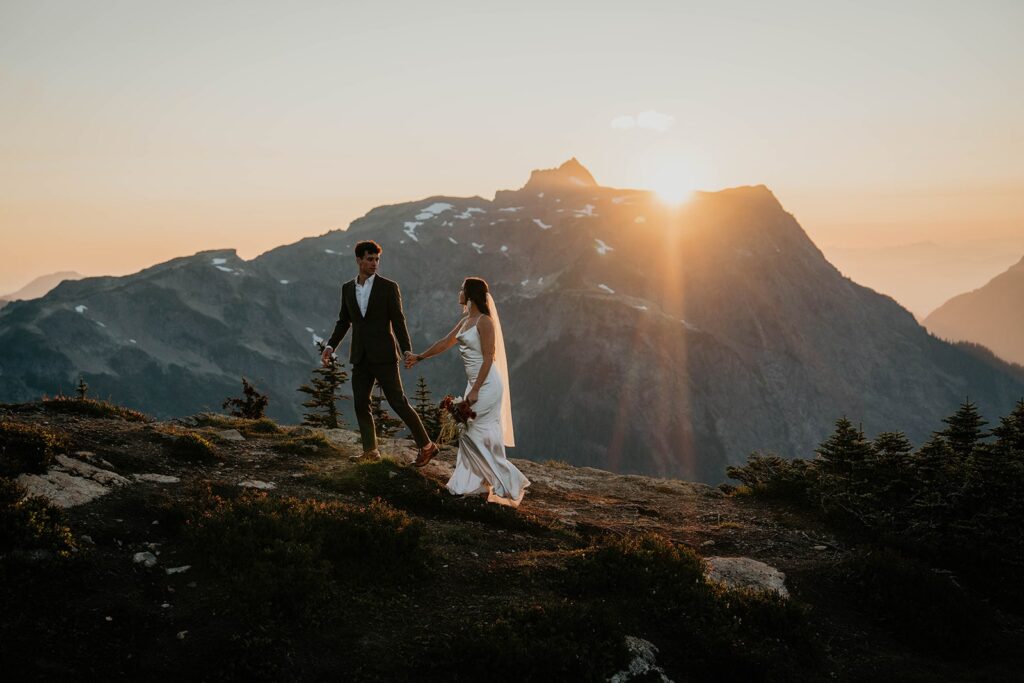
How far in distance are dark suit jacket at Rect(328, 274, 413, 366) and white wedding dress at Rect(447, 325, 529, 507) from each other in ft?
4.59

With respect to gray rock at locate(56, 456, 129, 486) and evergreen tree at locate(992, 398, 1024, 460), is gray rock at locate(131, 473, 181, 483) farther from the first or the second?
evergreen tree at locate(992, 398, 1024, 460)

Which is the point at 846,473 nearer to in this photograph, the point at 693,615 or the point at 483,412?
the point at 693,615

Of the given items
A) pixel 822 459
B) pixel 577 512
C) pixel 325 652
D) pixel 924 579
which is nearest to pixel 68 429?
pixel 325 652

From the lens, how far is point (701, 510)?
1586cm

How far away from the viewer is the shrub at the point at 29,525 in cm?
767

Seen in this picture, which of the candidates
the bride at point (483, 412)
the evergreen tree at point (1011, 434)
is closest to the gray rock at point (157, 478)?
the bride at point (483, 412)

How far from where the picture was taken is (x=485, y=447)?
42.4 ft

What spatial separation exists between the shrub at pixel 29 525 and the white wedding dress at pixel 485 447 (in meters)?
6.51

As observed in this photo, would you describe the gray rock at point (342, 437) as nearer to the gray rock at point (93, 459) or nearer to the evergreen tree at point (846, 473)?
the gray rock at point (93, 459)

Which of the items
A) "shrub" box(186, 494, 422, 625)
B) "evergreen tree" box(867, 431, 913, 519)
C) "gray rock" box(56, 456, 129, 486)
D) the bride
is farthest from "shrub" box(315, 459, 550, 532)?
"evergreen tree" box(867, 431, 913, 519)

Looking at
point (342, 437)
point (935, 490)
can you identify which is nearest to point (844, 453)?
point (935, 490)

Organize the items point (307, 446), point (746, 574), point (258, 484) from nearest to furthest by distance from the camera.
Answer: point (746, 574) → point (258, 484) → point (307, 446)

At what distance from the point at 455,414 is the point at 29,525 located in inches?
276

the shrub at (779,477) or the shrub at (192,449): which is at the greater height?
the shrub at (192,449)
